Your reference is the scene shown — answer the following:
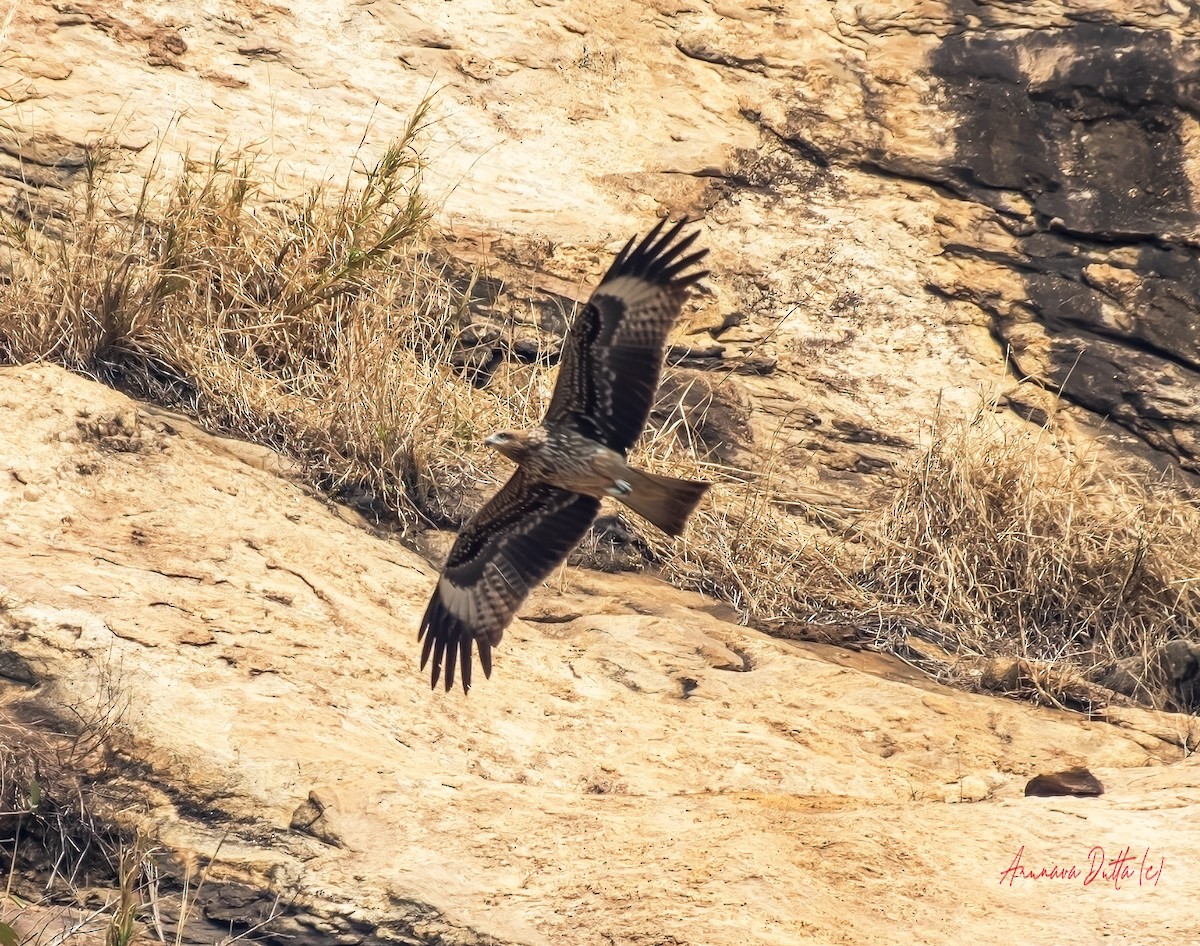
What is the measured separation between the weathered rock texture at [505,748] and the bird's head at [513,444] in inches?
35.9

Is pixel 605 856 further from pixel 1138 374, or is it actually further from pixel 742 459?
pixel 1138 374

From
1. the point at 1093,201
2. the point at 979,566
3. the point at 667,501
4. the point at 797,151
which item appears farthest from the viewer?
the point at 797,151

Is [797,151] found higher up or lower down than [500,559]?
higher up

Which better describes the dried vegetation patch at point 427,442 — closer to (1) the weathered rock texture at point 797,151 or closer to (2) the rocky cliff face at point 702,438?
(2) the rocky cliff face at point 702,438

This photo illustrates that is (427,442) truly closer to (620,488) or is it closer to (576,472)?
(576,472)

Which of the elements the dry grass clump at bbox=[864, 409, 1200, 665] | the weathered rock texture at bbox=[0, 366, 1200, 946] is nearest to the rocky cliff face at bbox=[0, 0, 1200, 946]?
the weathered rock texture at bbox=[0, 366, 1200, 946]

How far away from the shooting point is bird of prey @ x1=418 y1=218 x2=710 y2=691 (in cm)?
544

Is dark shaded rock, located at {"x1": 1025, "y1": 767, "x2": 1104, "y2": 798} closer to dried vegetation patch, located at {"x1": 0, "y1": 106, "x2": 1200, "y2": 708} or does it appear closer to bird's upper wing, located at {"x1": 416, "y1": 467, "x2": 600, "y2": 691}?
dried vegetation patch, located at {"x1": 0, "y1": 106, "x2": 1200, "y2": 708}

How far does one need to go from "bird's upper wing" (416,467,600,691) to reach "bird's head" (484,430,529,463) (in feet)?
0.34

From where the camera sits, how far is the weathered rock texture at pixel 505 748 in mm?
4527

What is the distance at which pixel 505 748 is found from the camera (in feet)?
18.1

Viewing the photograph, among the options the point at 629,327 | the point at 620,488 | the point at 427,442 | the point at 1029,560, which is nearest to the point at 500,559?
the point at 620,488

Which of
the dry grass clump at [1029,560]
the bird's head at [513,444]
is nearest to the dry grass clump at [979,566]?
the dry grass clump at [1029,560]

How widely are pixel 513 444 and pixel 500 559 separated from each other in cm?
49
